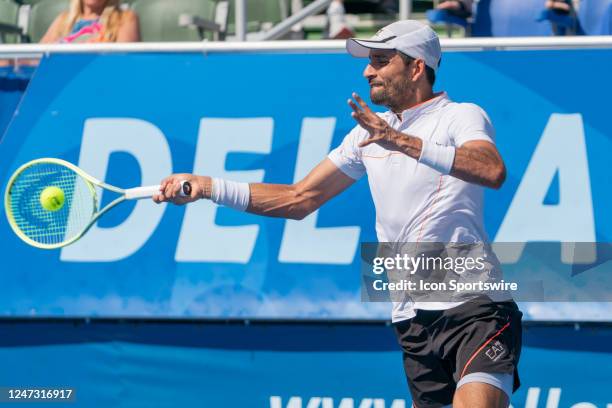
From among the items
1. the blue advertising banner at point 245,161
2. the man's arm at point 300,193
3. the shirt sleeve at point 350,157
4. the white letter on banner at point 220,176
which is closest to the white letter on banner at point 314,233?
the blue advertising banner at point 245,161

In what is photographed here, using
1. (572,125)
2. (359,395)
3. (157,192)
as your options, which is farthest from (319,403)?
(572,125)

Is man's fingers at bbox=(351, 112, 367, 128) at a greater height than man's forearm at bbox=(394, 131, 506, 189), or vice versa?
man's fingers at bbox=(351, 112, 367, 128)

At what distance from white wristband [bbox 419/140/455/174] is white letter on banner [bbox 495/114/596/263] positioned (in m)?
1.14

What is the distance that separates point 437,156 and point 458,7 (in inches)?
94.1

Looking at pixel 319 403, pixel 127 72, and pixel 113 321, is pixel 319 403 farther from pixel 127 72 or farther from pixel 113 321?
pixel 127 72

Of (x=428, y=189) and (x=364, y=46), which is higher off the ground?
Answer: (x=364, y=46)

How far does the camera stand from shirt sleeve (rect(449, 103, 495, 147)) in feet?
15.7

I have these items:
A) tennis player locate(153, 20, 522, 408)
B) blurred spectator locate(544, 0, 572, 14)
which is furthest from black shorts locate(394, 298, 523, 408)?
blurred spectator locate(544, 0, 572, 14)

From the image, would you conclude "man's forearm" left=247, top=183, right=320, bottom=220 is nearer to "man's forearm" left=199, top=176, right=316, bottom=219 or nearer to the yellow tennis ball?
"man's forearm" left=199, top=176, right=316, bottom=219

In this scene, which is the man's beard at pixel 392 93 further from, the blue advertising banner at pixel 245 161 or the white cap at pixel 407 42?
the blue advertising banner at pixel 245 161

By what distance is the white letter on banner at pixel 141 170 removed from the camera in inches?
232

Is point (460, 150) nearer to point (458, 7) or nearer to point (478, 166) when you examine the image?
point (478, 166)

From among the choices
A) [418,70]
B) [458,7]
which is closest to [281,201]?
[418,70]

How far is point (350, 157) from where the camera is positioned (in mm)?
5273
